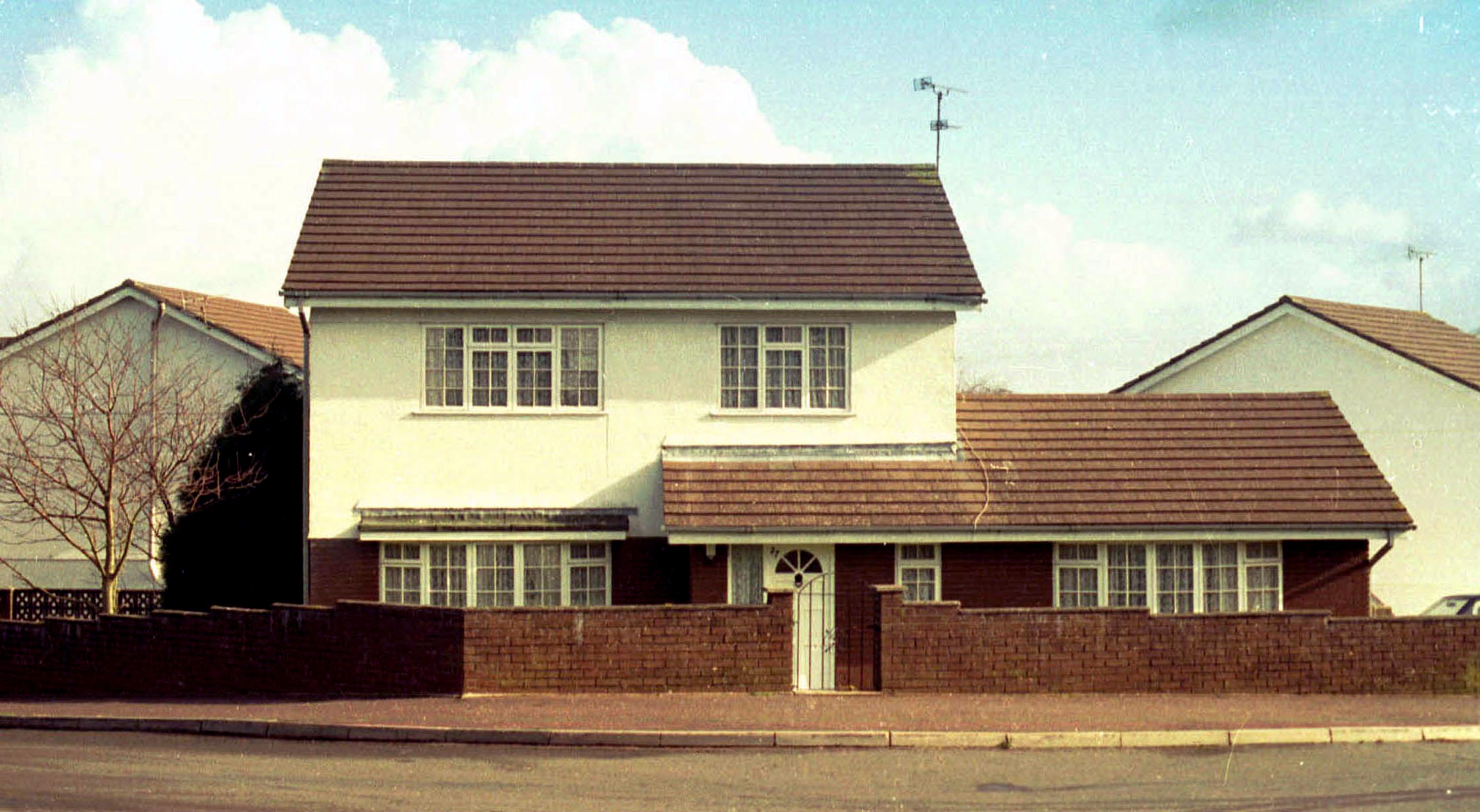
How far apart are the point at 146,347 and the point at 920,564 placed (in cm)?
2047

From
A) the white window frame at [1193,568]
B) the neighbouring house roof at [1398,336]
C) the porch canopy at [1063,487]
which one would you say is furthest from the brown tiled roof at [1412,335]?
the white window frame at [1193,568]

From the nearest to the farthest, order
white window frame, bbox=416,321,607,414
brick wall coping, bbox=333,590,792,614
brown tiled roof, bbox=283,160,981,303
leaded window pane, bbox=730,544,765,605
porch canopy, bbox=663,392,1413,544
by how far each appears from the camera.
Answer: brick wall coping, bbox=333,590,792,614 → porch canopy, bbox=663,392,1413,544 → leaded window pane, bbox=730,544,765,605 → white window frame, bbox=416,321,607,414 → brown tiled roof, bbox=283,160,981,303

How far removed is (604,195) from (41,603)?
13.0 metres

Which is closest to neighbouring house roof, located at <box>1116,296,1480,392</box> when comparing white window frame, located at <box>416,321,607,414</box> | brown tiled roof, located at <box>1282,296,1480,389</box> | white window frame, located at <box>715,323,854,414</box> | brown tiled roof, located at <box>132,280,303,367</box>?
brown tiled roof, located at <box>1282,296,1480,389</box>

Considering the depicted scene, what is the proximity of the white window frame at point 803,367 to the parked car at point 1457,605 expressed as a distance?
916 centimetres

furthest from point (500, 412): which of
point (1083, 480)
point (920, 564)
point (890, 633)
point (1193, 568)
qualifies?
point (1193, 568)

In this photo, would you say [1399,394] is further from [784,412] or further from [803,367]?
[784,412]

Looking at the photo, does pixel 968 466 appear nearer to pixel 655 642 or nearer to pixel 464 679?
pixel 655 642

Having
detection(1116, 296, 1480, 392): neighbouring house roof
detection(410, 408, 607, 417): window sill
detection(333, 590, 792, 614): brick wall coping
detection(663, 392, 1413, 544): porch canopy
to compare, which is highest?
detection(1116, 296, 1480, 392): neighbouring house roof

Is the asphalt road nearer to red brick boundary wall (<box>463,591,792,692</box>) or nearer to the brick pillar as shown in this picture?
red brick boundary wall (<box>463,591,792,692</box>)

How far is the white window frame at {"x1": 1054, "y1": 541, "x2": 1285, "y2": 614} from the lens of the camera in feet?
71.9

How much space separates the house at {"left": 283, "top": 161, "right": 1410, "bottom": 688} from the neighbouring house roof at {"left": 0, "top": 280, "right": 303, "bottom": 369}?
35.9 feet

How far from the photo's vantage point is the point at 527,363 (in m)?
22.5

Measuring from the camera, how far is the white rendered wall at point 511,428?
874 inches
